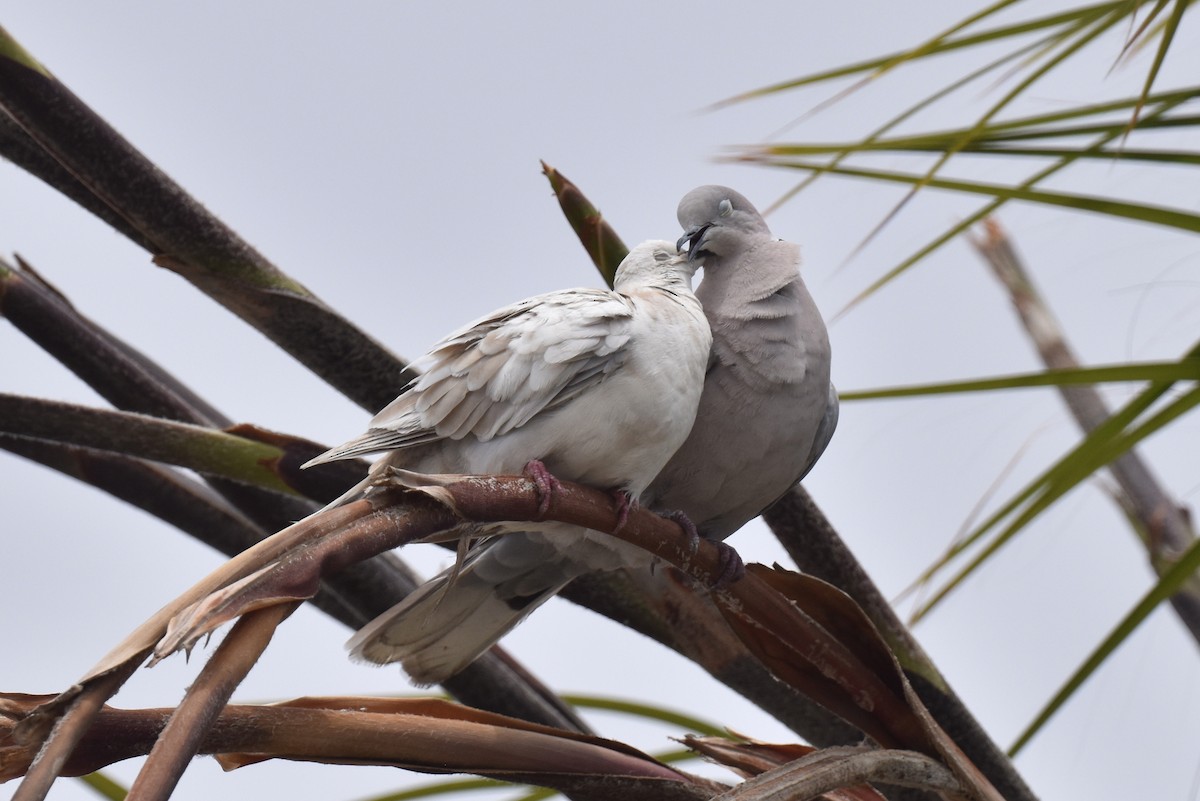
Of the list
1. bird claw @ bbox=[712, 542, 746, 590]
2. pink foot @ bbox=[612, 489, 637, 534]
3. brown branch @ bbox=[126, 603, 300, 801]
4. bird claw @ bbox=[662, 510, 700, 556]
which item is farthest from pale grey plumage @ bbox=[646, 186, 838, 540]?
brown branch @ bbox=[126, 603, 300, 801]

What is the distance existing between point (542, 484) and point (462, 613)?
1.89 feet

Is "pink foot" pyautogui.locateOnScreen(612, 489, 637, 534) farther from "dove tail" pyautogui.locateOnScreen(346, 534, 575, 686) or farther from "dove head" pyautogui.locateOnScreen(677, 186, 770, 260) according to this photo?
"dove head" pyautogui.locateOnScreen(677, 186, 770, 260)

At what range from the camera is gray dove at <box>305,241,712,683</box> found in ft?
6.33

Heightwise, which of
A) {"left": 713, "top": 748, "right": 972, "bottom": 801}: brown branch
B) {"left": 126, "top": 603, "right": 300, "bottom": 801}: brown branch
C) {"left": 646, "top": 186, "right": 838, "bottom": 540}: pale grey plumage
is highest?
{"left": 646, "top": 186, "right": 838, "bottom": 540}: pale grey plumage

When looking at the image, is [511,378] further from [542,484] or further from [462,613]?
[462,613]

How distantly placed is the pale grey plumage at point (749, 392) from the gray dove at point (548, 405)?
22 centimetres

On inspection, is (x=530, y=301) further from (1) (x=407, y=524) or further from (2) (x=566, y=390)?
(1) (x=407, y=524)

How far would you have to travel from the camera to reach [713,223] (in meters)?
2.54

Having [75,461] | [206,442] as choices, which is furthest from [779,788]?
[75,461]

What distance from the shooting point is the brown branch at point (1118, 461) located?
130 inches

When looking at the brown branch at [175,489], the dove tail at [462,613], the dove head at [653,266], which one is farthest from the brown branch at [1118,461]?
the brown branch at [175,489]

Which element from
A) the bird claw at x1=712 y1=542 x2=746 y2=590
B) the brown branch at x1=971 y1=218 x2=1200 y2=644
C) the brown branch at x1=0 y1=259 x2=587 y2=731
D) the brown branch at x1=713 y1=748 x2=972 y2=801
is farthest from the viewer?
the brown branch at x1=971 y1=218 x2=1200 y2=644

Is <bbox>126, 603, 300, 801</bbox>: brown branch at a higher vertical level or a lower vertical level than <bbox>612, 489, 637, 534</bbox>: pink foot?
lower

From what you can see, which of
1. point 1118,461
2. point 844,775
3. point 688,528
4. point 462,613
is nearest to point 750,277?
point 688,528
